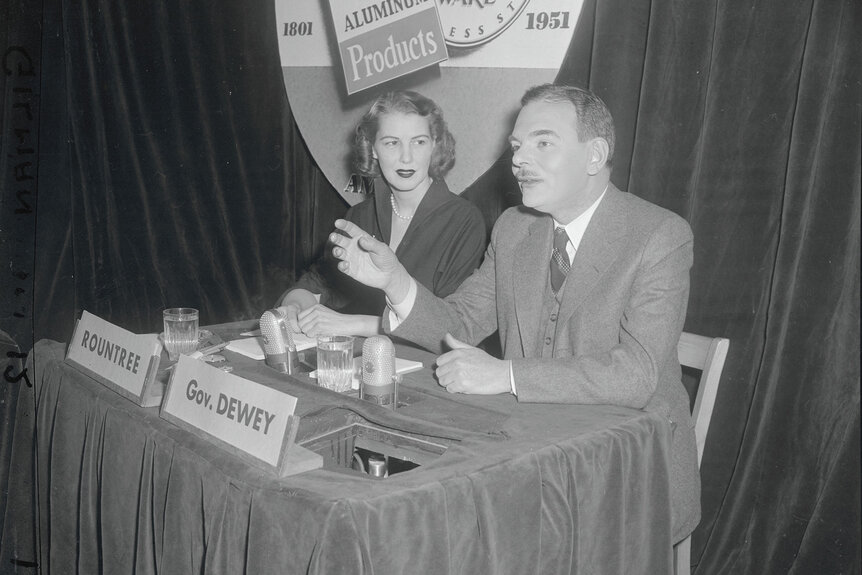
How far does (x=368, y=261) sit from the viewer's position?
179cm

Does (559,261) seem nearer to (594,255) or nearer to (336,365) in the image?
(594,255)

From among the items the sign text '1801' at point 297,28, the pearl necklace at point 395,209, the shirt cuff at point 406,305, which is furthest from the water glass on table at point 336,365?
Result: the sign text '1801' at point 297,28

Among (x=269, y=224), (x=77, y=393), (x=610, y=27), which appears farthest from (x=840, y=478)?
(x=269, y=224)

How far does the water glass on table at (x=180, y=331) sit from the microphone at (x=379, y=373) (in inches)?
19.6

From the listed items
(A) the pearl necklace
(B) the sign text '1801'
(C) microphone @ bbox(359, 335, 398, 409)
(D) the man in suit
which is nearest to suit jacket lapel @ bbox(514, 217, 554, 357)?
(D) the man in suit

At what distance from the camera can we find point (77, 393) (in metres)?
1.60

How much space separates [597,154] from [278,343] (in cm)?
83

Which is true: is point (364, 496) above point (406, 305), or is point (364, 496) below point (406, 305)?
below

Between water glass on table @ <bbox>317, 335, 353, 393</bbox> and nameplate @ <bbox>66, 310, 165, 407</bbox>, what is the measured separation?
308mm

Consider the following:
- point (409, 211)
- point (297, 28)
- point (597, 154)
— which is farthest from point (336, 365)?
point (297, 28)

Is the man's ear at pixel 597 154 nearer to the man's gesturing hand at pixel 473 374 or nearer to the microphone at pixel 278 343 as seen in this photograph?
the man's gesturing hand at pixel 473 374

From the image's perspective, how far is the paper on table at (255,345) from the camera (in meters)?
1.79

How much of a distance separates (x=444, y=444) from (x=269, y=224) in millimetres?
2437

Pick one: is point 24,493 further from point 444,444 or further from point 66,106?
point 66,106
